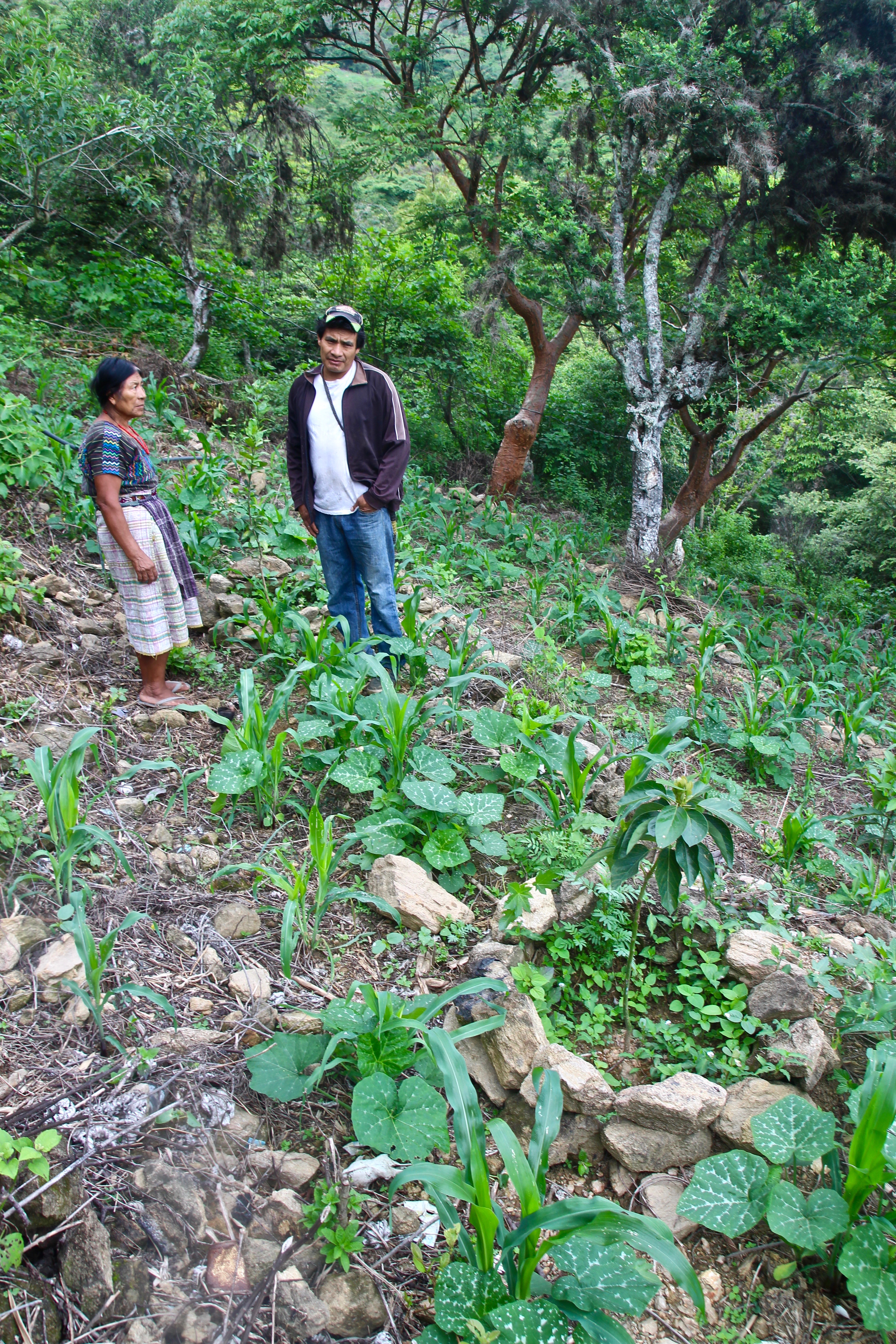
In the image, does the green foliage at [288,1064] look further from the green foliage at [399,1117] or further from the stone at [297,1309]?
the stone at [297,1309]

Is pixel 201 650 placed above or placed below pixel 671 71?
below

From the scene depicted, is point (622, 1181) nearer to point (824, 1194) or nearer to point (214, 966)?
point (824, 1194)

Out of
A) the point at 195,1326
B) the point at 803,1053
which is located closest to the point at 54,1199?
the point at 195,1326

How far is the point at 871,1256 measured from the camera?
1561 millimetres

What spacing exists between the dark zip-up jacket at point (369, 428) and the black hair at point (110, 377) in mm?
671

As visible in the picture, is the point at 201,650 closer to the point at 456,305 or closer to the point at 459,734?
the point at 459,734

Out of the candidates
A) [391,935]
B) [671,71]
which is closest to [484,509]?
[671,71]

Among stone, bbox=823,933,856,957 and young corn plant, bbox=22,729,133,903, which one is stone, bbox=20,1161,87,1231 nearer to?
young corn plant, bbox=22,729,133,903

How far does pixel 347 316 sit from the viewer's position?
3143 mm

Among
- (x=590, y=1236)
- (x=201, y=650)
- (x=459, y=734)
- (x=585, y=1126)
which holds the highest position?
(x=201, y=650)

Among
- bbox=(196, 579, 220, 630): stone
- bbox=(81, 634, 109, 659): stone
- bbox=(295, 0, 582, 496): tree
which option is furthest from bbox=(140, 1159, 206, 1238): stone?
bbox=(295, 0, 582, 496): tree

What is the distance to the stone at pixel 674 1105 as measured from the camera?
190cm

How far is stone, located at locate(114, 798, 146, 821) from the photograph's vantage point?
2.63 m

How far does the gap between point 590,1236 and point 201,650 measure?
2.98 m
